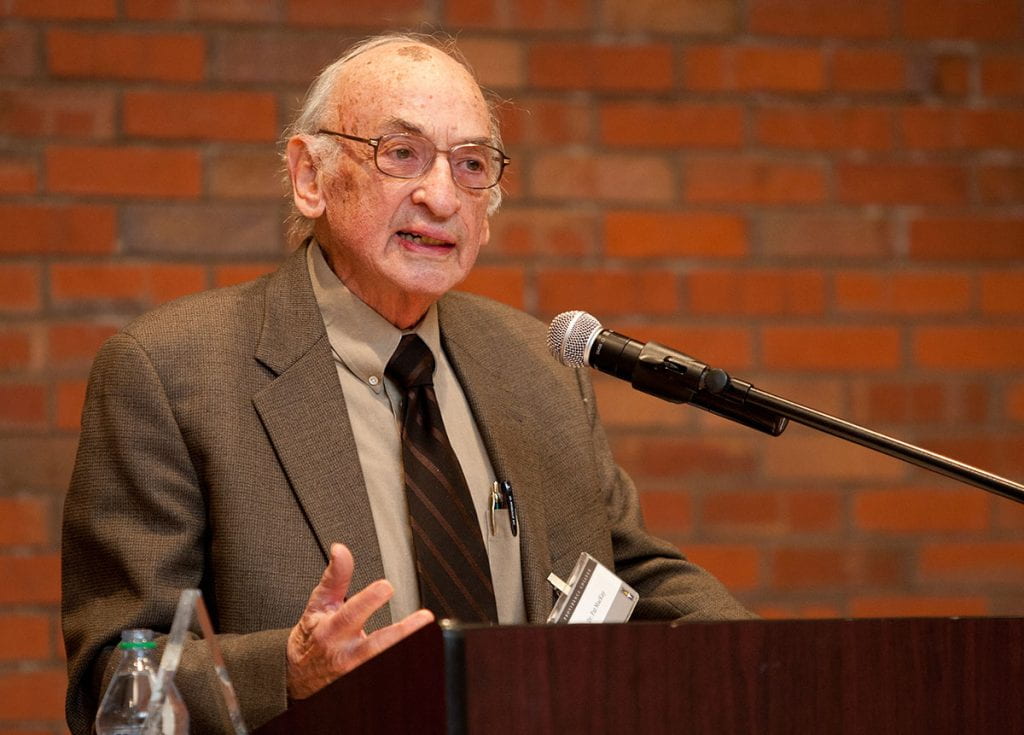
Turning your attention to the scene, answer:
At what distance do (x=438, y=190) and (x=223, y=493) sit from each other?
55 cm

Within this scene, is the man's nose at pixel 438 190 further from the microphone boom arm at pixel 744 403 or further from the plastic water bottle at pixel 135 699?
the plastic water bottle at pixel 135 699

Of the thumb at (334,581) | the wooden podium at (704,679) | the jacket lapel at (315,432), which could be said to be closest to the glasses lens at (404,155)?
the jacket lapel at (315,432)

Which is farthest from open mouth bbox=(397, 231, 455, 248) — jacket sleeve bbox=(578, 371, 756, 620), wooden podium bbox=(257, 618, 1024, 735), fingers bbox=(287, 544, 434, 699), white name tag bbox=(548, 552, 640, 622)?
wooden podium bbox=(257, 618, 1024, 735)

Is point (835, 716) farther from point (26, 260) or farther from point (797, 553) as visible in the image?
point (26, 260)

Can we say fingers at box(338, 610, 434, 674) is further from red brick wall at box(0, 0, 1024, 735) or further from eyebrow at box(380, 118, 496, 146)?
red brick wall at box(0, 0, 1024, 735)

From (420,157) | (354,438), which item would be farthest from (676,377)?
(420,157)

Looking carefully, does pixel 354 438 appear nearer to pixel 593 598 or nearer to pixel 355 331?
pixel 355 331

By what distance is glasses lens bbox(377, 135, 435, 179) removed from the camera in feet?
6.43

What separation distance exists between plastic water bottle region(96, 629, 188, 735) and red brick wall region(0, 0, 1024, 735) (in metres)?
1.36

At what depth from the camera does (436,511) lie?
1.87 m

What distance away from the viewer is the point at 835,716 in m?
1.06

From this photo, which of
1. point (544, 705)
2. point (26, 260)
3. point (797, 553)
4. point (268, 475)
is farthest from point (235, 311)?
point (797, 553)

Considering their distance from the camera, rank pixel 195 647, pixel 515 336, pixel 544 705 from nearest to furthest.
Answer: pixel 544 705 → pixel 195 647 → pixel 515 336

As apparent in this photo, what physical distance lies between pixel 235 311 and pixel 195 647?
0.57 metres
